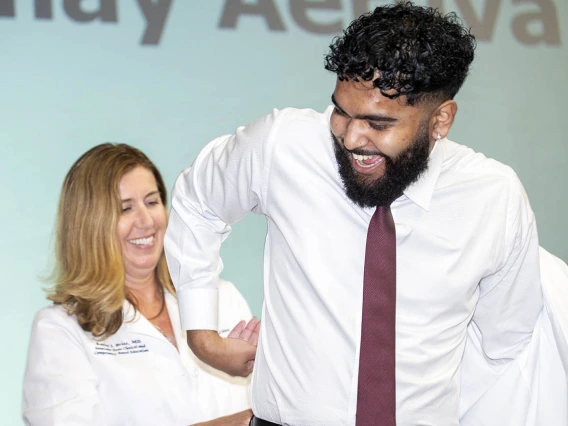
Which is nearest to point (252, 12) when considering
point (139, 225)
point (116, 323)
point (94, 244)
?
point (139, 225)

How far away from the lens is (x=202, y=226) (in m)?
1.88

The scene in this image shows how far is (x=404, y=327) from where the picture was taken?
5.54 feet

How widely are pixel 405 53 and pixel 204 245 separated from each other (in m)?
0.62

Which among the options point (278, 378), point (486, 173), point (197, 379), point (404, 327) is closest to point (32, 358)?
point (197, 379)

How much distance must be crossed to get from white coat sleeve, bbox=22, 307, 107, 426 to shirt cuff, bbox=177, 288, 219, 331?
0.68 m

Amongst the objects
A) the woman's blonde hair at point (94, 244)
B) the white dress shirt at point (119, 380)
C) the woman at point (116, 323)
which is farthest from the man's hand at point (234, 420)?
the woman's blonde hair at point (94, 244)

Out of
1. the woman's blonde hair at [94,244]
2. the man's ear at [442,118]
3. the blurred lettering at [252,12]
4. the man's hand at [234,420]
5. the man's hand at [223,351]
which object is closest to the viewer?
the man's ear at [442,118]

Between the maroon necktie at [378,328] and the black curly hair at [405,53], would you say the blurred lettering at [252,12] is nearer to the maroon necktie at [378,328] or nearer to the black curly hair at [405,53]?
the black curly hair at [405,53]

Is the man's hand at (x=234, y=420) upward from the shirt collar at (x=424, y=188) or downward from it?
downward

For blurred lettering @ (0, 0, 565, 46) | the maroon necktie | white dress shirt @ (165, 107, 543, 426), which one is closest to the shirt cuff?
white dress shirt @ (165, 107, 543, 426)

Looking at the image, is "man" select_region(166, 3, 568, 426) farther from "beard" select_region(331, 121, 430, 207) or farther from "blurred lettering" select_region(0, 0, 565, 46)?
"blurred lettering" select_region(0, 0, 565, 46)

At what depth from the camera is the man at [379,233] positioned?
1.63 metres

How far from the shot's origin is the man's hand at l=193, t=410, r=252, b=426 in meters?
2.38

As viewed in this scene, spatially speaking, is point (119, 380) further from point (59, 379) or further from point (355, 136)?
point (355, 136)
